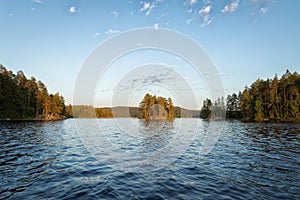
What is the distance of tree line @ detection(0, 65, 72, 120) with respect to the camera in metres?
82.0

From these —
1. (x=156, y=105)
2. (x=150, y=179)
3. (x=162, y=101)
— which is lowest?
(x=150, y=179)

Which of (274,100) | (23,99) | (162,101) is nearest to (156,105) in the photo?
(162,101)

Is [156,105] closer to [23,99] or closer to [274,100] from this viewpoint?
[274,100]

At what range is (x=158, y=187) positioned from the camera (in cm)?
855

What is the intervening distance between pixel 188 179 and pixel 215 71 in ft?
23.6

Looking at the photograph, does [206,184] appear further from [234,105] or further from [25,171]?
[234,105]

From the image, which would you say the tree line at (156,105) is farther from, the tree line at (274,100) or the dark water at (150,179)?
the dark water at (150,179)

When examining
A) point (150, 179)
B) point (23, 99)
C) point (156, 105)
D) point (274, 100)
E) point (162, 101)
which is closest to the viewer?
point (150, 179)

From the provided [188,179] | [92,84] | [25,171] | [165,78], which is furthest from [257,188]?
[165,78]

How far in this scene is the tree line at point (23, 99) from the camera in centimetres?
8200

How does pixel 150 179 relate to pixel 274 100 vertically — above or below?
below

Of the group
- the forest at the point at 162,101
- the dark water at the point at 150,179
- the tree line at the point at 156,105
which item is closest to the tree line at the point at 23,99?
the forest at the point at 162,101

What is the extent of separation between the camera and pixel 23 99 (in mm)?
93438

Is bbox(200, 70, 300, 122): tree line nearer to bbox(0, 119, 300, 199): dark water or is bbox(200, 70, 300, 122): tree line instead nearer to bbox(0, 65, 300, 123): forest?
bbox(0, 65, 300, 123): forest
